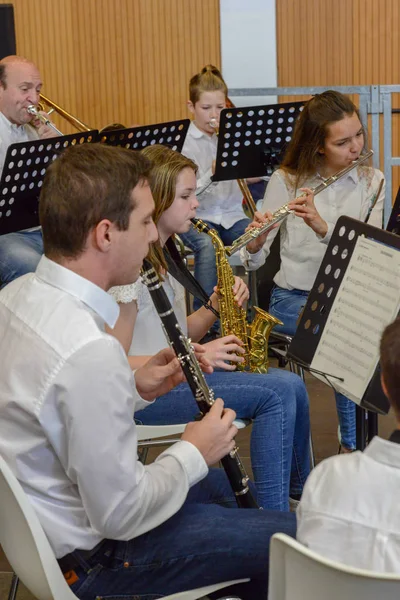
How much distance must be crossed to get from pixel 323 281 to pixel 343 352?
229 mm

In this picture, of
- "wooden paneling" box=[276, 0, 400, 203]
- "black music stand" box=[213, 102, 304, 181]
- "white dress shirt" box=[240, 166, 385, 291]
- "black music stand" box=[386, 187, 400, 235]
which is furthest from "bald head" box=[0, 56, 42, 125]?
"wooden paneling" box=[276, 0, 400, 203]

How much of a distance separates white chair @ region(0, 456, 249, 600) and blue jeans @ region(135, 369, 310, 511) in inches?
32.0

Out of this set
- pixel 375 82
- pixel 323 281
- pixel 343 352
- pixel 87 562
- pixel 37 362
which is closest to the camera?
pixel 37 362

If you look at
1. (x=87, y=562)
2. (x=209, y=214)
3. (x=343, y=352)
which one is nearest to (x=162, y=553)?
(x=87, y=562)

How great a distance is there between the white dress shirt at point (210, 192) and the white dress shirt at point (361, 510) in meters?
3.59

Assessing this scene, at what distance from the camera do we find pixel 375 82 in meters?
7.00

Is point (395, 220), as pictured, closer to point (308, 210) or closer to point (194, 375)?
point (308, 210)

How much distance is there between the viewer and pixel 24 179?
3.42m

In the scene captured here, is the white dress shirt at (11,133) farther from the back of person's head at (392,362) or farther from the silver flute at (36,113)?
the back of person's head at (392,362)

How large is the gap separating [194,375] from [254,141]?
231cm

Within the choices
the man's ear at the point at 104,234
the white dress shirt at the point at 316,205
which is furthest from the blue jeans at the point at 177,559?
the white dress shirt at the point at 316,205

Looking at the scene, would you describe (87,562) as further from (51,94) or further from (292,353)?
(51,94)

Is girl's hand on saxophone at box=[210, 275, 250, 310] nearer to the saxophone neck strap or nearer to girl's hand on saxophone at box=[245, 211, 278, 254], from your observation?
the saxophone neck strap

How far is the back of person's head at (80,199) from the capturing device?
160cm
